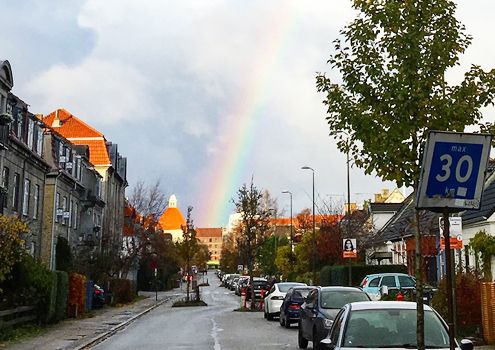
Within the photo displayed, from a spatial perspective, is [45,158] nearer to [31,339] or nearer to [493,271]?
[31,339]

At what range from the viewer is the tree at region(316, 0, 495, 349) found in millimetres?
9633

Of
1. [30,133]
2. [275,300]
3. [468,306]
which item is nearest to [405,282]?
[275,300]

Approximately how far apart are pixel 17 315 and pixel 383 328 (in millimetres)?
16665

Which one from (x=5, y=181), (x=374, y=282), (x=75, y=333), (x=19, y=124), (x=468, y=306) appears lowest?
(x=75, y=333)

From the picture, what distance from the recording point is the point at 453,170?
624cm

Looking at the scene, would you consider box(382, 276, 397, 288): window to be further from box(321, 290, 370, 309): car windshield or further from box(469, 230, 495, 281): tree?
box(321, 290, 370, 309): car windshield

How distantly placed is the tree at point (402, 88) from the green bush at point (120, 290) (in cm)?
3411

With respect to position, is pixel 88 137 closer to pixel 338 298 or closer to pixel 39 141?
pixel 39 141

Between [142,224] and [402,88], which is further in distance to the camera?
[142,224]

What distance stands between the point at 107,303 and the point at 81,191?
950 centimetres

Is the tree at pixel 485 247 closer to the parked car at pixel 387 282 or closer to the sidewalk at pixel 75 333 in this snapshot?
the parked car at pixel 387 282

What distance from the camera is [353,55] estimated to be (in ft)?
35.5

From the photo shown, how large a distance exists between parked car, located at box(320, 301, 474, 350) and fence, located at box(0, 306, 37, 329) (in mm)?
14188

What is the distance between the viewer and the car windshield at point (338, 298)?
15.9 m
